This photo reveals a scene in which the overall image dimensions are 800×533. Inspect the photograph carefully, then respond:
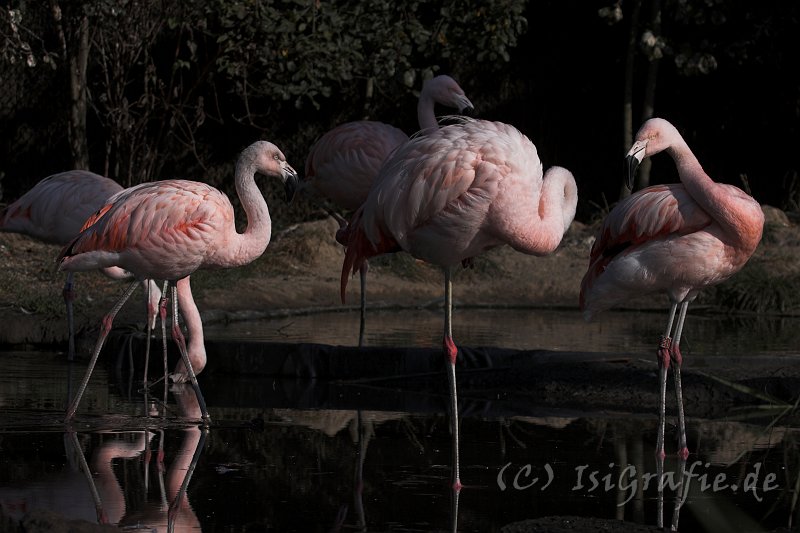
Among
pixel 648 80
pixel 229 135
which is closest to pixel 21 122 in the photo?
pixel 229 135

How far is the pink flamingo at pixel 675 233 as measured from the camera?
Result: 5.52 meters

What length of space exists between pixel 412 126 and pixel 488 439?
7539 millimetres

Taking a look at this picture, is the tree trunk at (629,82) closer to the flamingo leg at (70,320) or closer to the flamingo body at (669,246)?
the flamingo leg at (70,320)

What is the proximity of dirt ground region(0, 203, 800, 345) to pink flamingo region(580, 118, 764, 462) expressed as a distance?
3638mm

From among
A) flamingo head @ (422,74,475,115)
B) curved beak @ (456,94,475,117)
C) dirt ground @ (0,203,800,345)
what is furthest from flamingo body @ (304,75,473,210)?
dirt ground @ (0,203,800,345)

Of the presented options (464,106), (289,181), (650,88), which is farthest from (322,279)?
(289,181)

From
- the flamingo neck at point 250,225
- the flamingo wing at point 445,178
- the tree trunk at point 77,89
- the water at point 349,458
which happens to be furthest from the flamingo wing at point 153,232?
the tree trunk at point 77,89

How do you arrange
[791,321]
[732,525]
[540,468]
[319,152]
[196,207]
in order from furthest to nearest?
1. [791,321]
2. [319,152]
3. [196,207]
4. [540,468]
5. [732,525]

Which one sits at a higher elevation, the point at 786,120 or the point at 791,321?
the point at 786,120

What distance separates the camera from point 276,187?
12.4m

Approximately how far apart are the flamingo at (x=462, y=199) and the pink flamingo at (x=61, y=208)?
2699 mm

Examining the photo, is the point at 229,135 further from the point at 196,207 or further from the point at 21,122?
the point at 196,207

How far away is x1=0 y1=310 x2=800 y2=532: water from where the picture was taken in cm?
411

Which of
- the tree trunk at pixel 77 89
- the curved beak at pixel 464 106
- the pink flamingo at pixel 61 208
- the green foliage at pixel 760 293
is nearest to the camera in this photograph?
the curved beak at pixel 464 106
